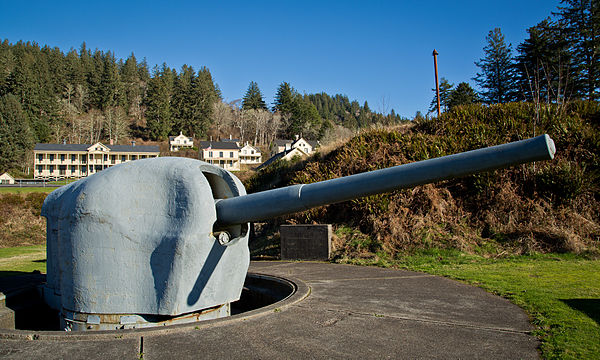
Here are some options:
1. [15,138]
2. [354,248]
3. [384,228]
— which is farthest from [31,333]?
[15,138]

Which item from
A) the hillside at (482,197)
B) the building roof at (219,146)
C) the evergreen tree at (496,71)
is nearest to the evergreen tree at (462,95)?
the evergreen tree at (496,71)

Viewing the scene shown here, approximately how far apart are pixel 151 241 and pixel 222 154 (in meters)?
64.6

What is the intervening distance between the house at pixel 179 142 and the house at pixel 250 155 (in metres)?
10.1

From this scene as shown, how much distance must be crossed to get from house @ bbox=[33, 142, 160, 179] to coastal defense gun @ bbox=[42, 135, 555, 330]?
59.2 metres

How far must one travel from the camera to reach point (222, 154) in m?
68.1

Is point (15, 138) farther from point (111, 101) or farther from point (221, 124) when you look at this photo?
point (221, 124)

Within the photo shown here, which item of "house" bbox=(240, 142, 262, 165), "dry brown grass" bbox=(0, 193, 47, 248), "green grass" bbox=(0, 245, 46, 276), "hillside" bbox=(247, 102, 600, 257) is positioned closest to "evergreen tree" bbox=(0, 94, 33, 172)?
"house" bbox=(240, 142, 262, 165)

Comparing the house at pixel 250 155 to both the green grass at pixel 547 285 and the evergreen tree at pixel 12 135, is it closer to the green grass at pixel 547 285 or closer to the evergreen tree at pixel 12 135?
the evergreen tree at pixel 12 135

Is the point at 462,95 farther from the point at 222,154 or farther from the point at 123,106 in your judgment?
the point at 123,106

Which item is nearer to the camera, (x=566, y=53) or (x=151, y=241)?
(x=151, y=241)

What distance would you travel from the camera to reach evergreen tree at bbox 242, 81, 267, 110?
99688mm

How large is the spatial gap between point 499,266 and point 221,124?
8658 cm

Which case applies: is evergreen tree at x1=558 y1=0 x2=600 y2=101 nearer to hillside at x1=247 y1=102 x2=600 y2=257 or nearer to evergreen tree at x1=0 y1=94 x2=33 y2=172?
hillside at x1=247 y1=102 x2=600 y2=257

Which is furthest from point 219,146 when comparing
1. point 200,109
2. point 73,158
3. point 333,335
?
point 333,335
